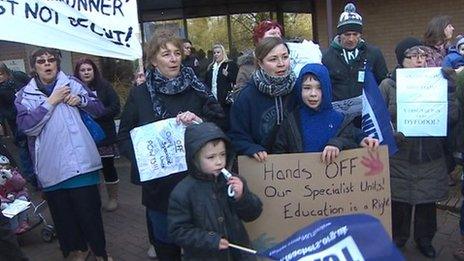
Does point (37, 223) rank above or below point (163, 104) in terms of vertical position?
below

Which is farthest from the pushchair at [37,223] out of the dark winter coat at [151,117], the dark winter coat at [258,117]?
the dark winter coat at [258,117]

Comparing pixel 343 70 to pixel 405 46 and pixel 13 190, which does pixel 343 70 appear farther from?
pixel 13 190

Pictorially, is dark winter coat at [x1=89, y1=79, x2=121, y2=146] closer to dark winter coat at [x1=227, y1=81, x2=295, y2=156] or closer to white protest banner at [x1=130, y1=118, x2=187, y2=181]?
white protest banner at [x1=130, y1=118, x2=187, y2=181]

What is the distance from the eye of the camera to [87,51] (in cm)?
321

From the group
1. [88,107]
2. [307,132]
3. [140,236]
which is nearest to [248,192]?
[307,132]

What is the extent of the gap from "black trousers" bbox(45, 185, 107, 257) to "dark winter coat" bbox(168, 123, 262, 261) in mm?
1540

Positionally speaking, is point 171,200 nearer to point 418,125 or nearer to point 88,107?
point 88,107

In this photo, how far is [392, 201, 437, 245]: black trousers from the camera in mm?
4078

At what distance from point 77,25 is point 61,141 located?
977 mm

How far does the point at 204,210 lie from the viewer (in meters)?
2.67

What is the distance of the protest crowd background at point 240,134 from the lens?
2748 millimetres

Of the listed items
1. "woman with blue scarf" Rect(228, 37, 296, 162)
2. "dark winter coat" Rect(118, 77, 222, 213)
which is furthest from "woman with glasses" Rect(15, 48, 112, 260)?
"woman with blue scarf" Rect(228, 37, 296, 162)

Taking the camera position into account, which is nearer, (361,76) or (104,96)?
(361,76)

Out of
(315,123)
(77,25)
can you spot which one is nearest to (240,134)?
(315,123)
